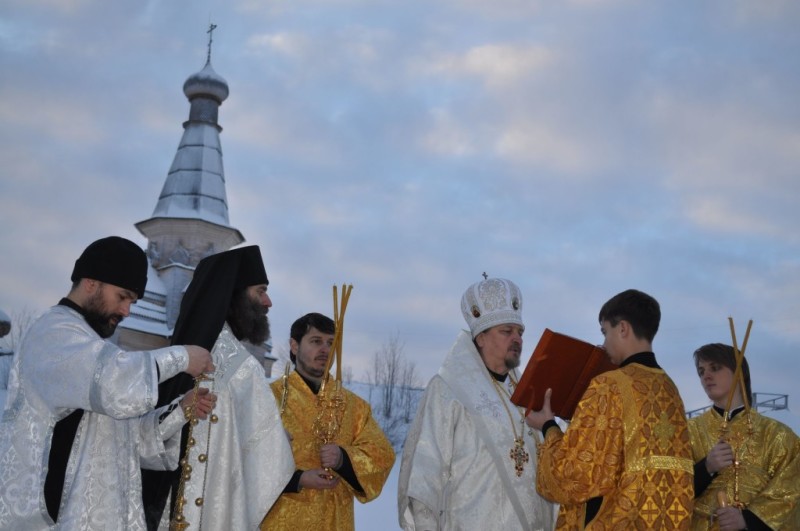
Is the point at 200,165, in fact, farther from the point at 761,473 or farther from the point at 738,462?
the point at 738,462

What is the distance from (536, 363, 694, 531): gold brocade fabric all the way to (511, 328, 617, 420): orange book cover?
408mm

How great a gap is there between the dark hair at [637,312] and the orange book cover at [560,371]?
0.37 metres

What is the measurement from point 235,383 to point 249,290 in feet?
1.80

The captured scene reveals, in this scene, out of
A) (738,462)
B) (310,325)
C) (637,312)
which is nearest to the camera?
(637,312)

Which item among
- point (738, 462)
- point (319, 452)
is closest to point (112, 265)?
point (319, 452)

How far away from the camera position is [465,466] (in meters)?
5.45

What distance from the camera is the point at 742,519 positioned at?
17.4 feet

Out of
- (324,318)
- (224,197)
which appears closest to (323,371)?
(324,318)

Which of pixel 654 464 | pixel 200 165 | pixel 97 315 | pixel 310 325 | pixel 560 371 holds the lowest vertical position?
pixel 654 464

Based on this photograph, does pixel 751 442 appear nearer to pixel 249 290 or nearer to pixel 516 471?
pixel 516 471

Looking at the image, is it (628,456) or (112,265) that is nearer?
(112,265)

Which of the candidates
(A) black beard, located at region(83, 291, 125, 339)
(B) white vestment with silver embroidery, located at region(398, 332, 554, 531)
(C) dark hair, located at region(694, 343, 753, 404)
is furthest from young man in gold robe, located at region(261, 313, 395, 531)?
(C) dark hair, located at region(694, 343, 753, 404)

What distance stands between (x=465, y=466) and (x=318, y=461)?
1.00 m

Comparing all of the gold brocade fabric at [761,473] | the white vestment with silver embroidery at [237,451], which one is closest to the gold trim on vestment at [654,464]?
the gold brocade fabric at [761,473]
